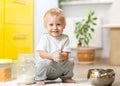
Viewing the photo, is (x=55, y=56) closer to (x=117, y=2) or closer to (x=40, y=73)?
(x=40, y=73)


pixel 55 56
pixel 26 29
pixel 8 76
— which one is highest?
pixel 26 29

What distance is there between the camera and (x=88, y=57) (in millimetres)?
2801

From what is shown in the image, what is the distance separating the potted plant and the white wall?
0.58 feet

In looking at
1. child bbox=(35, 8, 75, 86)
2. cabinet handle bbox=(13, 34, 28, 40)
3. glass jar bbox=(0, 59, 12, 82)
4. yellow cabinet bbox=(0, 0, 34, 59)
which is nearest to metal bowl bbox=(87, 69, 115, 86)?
child bbox=(35, 8, 75, 86)

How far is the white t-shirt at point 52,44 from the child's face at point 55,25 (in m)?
0.03

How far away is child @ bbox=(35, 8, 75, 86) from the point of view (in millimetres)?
→ 1449

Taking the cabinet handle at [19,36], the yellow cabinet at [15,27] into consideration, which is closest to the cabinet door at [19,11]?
the yellow cabinet at [15,27]

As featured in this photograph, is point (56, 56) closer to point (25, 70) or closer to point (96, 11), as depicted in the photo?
point (25, 70)

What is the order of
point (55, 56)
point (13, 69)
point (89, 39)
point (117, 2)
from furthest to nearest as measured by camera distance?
point (89, 39), point (117, 2), point (13, 69), point (55, 56)

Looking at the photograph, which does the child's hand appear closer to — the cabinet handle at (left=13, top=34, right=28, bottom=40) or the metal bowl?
the metal bowl

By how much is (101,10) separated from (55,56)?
187cm

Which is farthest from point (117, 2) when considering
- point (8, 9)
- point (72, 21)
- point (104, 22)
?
point (8, 9)

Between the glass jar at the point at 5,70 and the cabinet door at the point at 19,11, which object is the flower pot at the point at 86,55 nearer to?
the cabinet door at the point at 19,11

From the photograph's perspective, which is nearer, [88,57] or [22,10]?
[22,10]
